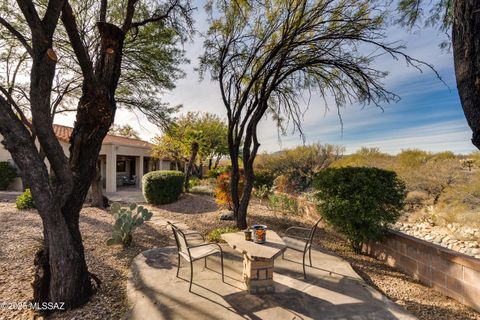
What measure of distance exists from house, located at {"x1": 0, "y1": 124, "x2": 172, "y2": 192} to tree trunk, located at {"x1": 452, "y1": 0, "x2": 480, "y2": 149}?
36.5 ft

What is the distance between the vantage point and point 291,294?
3057mm

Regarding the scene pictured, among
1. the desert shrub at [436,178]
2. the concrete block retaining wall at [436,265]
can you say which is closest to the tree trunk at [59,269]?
the concrete block retaining wall at [436,265]

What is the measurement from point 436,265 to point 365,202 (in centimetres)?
134

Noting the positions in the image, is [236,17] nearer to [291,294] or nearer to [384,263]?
[291,294]

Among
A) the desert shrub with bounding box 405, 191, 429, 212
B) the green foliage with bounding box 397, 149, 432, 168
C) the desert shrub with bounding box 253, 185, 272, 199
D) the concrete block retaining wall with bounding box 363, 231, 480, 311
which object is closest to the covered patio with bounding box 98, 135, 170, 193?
the desert shrub with bounding box 253, 185, 272, 199

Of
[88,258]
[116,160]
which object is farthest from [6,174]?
[88,258]

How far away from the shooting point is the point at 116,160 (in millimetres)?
15781

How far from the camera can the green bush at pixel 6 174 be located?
1230 cm

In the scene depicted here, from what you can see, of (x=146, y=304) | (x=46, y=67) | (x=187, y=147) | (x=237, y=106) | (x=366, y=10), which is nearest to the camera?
(x=46, y=67)

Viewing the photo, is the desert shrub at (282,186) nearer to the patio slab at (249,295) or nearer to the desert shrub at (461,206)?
the desert shrub at (461,206)

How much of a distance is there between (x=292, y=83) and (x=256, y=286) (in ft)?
17.2

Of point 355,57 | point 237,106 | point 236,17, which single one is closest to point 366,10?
Answer: point 355,57

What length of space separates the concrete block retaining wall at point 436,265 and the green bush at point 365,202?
14.1 inches

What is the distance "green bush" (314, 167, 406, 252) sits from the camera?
4.34 m
